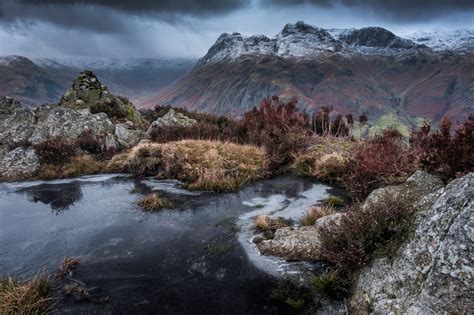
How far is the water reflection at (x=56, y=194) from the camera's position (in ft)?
45.7

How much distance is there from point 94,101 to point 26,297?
79.6 feet

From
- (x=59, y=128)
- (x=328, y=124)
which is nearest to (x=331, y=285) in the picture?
(x=328, y=124)

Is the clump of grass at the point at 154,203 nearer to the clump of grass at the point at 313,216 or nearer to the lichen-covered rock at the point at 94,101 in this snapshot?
the clump of grass at the point at 313,216

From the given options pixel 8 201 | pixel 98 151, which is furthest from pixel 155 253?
pixel 98 151

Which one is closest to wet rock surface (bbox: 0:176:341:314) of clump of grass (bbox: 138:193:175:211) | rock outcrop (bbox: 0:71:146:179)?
clump of grass (bbox: 138:193:175:211)

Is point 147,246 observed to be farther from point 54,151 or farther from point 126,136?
point 126,136

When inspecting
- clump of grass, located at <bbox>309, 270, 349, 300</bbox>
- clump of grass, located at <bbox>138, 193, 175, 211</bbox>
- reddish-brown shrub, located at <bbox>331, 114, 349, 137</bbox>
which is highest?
reddish-brown shrub, located at <bbox>331, 114, 349, 137</bbox>

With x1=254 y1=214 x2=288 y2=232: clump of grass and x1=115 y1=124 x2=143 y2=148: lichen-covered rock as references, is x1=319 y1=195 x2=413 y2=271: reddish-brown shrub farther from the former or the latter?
x1=115 y1=124 x2=143 y2=148: lichen-covered rock

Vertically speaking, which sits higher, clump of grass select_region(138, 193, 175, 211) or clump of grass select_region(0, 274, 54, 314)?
clump of grass select_region(0, 274, 54, 314)

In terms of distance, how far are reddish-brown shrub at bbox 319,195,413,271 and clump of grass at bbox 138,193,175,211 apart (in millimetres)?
7194

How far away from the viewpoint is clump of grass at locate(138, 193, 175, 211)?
42.4ft

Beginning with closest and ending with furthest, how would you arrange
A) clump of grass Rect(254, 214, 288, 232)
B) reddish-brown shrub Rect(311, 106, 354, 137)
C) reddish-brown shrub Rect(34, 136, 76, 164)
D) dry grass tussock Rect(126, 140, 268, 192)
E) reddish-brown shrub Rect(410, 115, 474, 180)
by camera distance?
reddish-brown shrub Rect(410, 115, 474, 180) → clump of grass Rect(254, 214, 288, 232) → dry grass tussock Rect(126, 140, 268, 192) → reddish-brown shrub Rect(34, 136, 76, 164) → reddish-brown shrub Rect(311, 106, 354, 137)

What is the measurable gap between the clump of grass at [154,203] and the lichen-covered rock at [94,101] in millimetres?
15485

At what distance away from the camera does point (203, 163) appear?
16.8m
